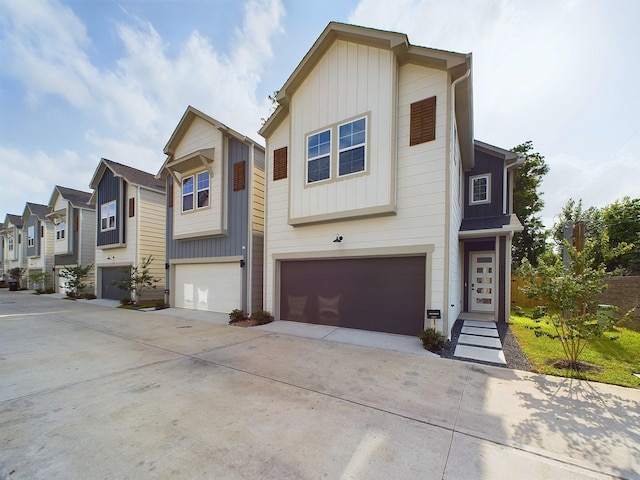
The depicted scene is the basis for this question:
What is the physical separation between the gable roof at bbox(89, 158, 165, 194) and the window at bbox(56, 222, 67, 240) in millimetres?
6167

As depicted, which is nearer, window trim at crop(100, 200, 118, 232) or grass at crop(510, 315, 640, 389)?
grass at crop(510, 315, 640, 389)

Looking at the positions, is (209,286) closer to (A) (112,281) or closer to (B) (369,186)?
(B) (369,186)

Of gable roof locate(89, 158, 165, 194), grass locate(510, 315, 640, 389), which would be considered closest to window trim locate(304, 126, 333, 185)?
grass locate(510, 315, 640, 389)

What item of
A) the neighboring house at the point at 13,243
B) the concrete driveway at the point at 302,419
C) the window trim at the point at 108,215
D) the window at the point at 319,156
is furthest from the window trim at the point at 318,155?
the neighboring house at the point at 13,243

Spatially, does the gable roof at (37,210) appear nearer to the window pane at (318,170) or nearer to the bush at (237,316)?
the bush at (237,316)

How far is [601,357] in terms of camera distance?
17.0ft

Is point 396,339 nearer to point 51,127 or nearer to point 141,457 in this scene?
point 141,457

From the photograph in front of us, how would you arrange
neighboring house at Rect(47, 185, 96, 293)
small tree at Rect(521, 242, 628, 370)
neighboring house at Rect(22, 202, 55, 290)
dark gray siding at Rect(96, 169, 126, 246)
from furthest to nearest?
1. neighboring house at Rect(22, 202, 55, 290)
2. neighboring house at Rect(47, 185, 96, 293)
3. dark gray siding at Rect(96, 169, 126, 246)
4. small tree at Rect(521, 242, 628, 370)

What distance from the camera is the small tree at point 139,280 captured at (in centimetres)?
1291

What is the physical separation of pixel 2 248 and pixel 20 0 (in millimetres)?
38685

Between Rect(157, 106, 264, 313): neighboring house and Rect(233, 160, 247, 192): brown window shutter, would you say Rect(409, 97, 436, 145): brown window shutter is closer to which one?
Rect(157, 106, 264, 313): neighboring house

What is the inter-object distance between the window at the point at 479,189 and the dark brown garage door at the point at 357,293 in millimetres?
5881

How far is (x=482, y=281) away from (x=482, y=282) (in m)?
0.04

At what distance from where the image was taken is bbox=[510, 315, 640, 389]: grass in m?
4.32
